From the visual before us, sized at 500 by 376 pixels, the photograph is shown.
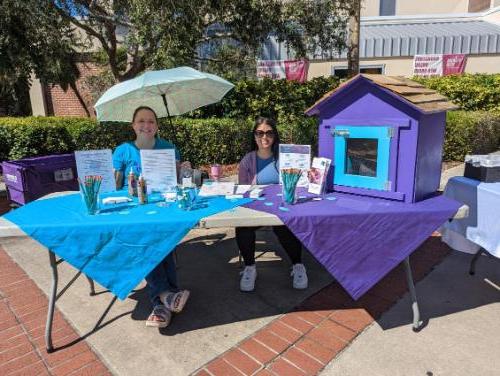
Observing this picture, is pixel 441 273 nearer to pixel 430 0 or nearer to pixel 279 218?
pixel 279 218

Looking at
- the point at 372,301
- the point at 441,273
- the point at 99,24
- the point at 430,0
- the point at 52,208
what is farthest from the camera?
the point at 430,0

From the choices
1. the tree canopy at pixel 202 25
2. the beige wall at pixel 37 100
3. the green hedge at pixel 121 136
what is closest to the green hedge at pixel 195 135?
the green hedge at pixel 121 136

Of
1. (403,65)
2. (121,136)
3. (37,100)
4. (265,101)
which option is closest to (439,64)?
(403,65)

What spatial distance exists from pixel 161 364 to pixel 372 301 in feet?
5.34

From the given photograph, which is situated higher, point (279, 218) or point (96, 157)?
point (96, 157)

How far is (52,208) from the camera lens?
8.13ft

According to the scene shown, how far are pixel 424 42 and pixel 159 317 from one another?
622 inches

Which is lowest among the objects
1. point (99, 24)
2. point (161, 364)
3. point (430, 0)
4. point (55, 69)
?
point (161, 364)

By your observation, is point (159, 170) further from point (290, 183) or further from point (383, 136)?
point (383, 136)

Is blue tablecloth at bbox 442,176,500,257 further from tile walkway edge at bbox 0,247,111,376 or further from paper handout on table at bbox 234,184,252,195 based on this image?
tile walkway edge at bbox 0,247,111,376

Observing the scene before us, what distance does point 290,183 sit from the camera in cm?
242

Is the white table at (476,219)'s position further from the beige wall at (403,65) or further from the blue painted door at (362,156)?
the beige wall at (403,65)

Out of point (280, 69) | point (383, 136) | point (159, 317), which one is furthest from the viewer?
point (280, 69)

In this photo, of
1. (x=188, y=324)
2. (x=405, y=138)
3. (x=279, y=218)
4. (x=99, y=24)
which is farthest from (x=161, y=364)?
(x=99, y=24)
